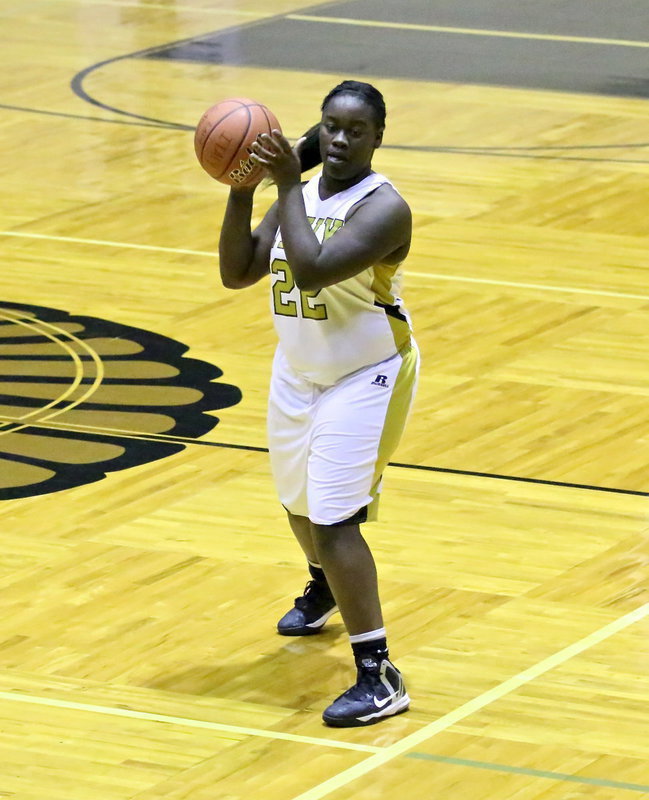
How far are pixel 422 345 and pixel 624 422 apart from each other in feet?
4.16

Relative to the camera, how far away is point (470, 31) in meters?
16.8

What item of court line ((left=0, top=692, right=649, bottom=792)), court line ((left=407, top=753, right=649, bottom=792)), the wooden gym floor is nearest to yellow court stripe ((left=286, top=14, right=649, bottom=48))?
the wooden gym floor

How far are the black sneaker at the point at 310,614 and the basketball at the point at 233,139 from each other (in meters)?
1.28

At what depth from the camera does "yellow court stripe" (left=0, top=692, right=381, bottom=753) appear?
16.7 ft

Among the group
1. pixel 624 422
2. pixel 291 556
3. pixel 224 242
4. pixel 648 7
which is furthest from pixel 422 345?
pixel 648 7

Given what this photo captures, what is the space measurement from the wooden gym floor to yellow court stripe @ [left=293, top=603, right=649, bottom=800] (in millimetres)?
12

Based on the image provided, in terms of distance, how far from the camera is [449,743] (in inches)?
200

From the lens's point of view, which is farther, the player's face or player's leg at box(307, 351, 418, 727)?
player's leg at box(307, 351, 418, 727)

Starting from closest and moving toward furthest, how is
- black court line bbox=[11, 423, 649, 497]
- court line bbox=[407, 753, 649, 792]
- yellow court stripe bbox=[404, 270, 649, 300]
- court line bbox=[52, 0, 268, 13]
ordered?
court line bbox=[407, 753, 649, 792] < black court line bbox=[11, 423, 649, 497] < yellow court stripe bbox=[404, 270, 649, 300] < court line bbox=[52, 0, 268, 13]

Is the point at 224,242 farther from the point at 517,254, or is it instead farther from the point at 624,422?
the point at 517,254

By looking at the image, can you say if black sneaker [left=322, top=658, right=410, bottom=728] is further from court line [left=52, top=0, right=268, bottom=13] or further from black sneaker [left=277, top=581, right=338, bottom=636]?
court line [left=52, top=0, right=268, bottom=13]

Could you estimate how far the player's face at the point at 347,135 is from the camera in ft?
16.6

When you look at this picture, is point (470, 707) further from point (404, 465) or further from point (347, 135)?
point (404, 465)

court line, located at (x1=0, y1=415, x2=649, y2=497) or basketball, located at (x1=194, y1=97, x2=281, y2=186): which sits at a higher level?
basketball, located at (x1=194, y1=97, x2=281, y2=186)
